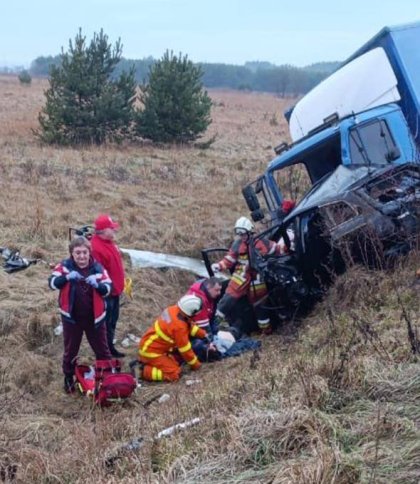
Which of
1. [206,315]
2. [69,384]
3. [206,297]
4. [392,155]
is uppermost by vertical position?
[392,155]

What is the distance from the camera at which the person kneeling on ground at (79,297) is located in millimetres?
5746

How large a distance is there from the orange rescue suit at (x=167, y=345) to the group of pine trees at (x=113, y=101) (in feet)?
42.3

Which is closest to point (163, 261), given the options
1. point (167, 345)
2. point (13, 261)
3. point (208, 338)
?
point (13, 261)

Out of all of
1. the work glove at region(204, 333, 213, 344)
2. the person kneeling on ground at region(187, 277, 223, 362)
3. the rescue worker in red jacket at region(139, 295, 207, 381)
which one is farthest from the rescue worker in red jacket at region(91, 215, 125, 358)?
the work glove at region(204, 333, 213, 344)

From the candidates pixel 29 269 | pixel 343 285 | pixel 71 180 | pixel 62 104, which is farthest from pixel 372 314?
pixel 62 104

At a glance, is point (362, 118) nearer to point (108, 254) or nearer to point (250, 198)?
point (250, 198)

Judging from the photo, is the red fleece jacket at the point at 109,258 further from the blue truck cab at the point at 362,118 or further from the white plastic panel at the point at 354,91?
the white plastic panel at the point at 354,91

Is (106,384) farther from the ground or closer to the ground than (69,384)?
farther from the ground

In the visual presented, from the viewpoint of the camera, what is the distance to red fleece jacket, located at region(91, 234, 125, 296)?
6645 millimetres

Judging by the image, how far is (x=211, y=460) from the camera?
11.2 feet

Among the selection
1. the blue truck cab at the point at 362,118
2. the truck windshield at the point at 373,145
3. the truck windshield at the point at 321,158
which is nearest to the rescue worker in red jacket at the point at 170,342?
the blue truck cab at the point at 362,118

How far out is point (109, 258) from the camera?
666cm

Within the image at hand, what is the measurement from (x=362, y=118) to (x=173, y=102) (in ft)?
37.7

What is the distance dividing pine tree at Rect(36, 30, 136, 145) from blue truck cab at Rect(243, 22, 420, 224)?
30.0 feet
